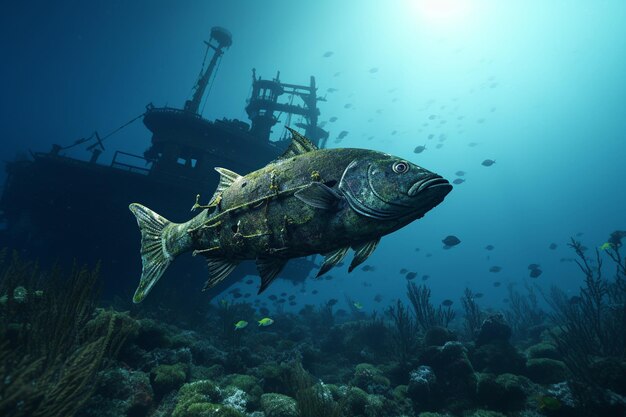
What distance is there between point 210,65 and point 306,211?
2647cm

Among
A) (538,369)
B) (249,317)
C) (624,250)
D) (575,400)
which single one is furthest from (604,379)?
(624,250)

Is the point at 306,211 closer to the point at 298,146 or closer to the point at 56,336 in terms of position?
the point at 298,146

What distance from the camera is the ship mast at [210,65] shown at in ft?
72.8

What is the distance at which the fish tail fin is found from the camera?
3.12 m

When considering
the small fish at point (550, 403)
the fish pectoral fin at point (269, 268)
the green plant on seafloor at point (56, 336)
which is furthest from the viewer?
the small fish at point (550, 403)

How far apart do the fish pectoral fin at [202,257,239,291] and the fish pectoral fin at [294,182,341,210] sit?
124cm

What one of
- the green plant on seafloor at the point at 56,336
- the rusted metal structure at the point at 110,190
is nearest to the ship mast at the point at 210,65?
the rusted metal structure at the point at 110,190

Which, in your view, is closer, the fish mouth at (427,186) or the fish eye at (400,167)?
the fish mouth at (427,186)

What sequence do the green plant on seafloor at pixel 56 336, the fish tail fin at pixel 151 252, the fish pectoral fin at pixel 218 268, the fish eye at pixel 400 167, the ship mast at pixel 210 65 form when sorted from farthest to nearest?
the ship mast at pixel 210 65 → the green plant on seafloor at pixel 56 336 → the fish tail fin at pixel 151 252 → the fish pectoral fin at pixel 218 268 → the fish eye at pixel 400 167

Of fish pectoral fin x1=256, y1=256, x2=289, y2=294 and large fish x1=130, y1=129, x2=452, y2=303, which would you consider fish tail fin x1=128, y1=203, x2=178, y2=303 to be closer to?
large fish x1=130, y1=129, x2=452, y2=303

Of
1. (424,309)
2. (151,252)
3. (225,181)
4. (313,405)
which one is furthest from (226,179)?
(424,309)

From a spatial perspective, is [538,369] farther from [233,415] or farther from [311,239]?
[311,239]

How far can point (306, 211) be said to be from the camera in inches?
92.0

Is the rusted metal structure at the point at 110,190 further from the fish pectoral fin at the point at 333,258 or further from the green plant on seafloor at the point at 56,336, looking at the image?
the fish pectoral fin at the point at 333,258
